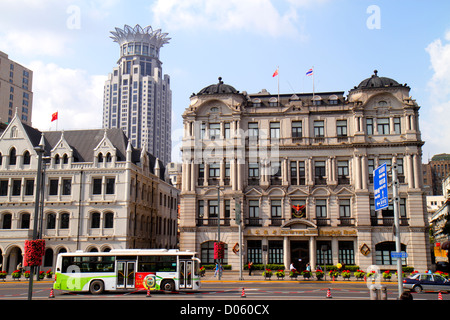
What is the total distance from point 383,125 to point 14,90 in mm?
119090

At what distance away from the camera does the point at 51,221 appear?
57.6 metres

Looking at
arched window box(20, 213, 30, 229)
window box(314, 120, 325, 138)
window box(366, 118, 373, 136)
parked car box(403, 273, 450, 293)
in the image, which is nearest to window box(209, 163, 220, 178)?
window box(314, 120, 325, 138)

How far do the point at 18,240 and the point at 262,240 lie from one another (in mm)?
31165

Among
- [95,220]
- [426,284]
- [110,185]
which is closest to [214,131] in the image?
[110,185]

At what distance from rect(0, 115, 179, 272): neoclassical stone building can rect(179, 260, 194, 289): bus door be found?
25401mm

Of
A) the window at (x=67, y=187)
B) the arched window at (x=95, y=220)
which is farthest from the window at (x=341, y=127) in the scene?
the window at (x=67, y=187)

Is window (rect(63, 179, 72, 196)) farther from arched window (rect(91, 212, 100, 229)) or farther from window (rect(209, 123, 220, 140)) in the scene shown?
window (rect(209, 123, 220, 140))

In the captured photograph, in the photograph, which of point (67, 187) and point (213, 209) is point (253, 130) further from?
point (67, 187)

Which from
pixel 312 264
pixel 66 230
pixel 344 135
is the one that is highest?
pixel 344 135

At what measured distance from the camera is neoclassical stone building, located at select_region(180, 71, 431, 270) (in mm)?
53000

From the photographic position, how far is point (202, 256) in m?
54.8

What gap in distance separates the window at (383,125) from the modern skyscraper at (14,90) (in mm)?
108866
